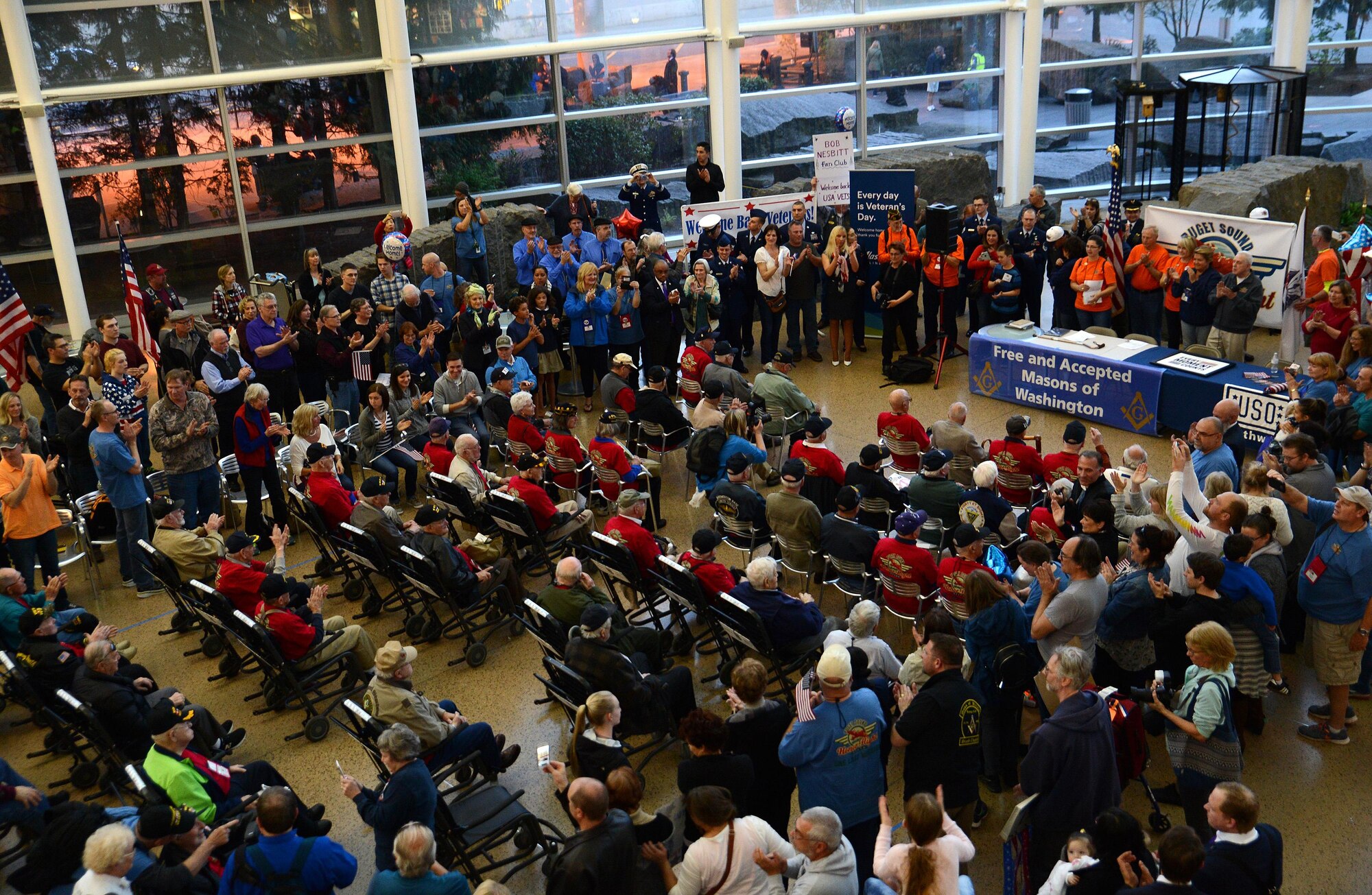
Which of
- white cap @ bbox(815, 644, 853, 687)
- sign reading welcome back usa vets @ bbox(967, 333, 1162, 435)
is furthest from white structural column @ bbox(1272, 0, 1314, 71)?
white cap @ bbox(815, 644, 853, 687)

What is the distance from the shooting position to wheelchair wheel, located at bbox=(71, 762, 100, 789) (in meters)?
7.25

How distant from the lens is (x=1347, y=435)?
29.1 feet

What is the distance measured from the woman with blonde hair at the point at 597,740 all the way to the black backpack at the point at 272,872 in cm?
126

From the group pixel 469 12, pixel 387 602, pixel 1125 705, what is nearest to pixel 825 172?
pixel 469 12

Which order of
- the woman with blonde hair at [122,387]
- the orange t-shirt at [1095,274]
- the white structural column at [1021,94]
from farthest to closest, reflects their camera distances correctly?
the white structural column at [1021,94] → the orange t-shirt at [1095,274] → the woman with blonde hair at [122,387]

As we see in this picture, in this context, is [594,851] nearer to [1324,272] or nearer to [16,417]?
[16,417]

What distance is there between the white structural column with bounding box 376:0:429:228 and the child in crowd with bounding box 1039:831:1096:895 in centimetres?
1381

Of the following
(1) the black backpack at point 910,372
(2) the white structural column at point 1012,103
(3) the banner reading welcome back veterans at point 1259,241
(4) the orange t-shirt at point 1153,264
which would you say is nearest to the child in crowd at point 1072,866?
(1) the black backpack at point 910,372

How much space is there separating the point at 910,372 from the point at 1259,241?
163 inches

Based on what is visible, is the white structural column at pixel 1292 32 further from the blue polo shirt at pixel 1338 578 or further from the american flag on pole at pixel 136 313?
the american flag on pole at pixel 136 313

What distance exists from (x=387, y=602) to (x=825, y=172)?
29.4 ft

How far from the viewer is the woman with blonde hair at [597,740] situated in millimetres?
5469

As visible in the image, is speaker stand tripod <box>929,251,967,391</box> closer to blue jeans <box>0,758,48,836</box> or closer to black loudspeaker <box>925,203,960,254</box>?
black loudspeaker <box>925,203,960,254</box>

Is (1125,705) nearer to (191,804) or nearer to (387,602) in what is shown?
(191,804)
